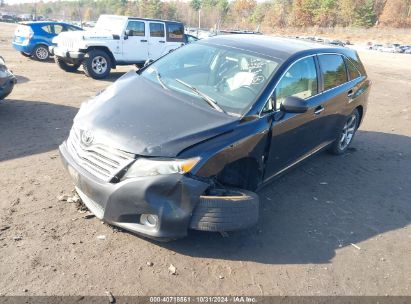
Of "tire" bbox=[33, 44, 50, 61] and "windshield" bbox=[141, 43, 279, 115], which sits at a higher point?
"windshield" bbox=[141, 43, 279, 115]

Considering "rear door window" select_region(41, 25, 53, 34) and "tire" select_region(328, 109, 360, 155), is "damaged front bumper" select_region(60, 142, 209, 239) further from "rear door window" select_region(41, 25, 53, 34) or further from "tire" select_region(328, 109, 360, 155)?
"rear door window" select_region(41, 25, 53, 34)

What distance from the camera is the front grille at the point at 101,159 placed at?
306 cm

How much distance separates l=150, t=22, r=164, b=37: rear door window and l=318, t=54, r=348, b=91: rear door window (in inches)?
328

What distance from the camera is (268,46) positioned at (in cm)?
443

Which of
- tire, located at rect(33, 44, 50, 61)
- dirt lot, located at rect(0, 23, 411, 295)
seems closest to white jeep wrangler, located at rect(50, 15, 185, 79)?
tire, located at rect(33, 44, 50, 61)

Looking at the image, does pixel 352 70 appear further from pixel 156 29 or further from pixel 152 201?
pixel 156 29

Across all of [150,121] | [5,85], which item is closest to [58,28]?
[5,85]

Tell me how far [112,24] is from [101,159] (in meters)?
9.89

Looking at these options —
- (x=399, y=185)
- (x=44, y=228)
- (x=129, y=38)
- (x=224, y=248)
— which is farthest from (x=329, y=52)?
(x=129, y=38)

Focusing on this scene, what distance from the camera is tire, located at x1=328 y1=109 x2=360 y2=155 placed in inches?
233

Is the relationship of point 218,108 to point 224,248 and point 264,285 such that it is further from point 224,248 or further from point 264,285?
point 264,285

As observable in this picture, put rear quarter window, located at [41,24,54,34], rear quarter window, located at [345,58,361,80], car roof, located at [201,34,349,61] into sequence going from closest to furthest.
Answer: car roof, located at [201,34,349,61] → rear quarter window, located at [345,58,361,80] → rear quarter window, located at [41,24,54,34]

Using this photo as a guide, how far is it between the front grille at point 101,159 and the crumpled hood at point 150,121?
0.19 ft

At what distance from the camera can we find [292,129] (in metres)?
4.18
